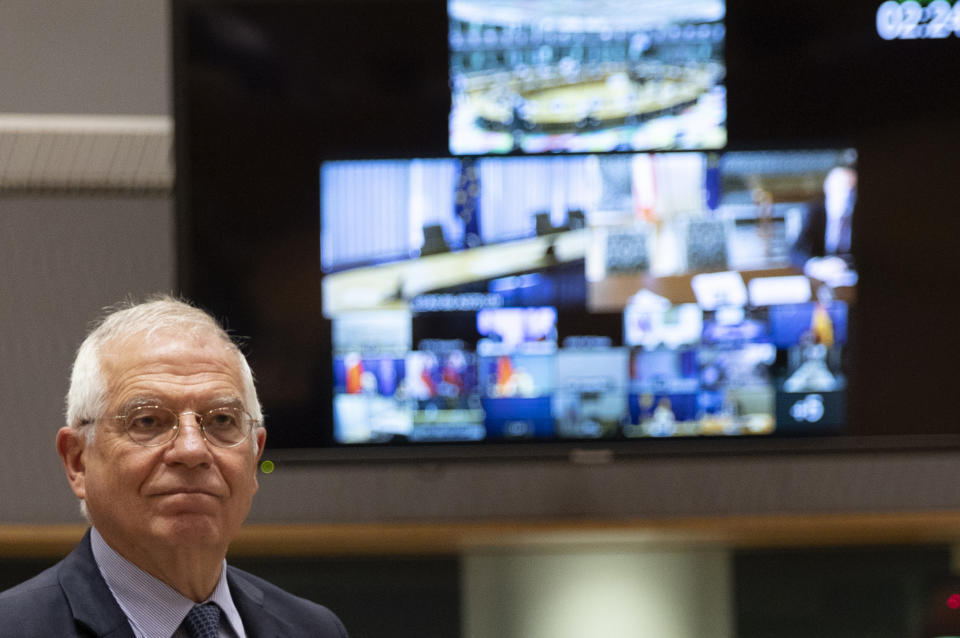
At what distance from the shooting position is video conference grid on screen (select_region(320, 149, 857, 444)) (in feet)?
7.33

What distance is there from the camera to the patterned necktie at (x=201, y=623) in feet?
3.81

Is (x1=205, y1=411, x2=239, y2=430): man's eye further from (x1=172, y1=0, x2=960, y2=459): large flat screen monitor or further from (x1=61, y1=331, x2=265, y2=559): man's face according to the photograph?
(x1=172, y1=0, x2=960, y2=459): large flat screen monitor

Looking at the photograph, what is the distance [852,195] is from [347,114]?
1058mm

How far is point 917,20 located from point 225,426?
178 cm

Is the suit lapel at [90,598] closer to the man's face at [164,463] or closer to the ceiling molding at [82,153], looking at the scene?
the man's face at [164,463]

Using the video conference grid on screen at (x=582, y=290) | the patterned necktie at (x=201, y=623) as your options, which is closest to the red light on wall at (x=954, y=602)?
the video conference grid on screen at (x=582, y=290)

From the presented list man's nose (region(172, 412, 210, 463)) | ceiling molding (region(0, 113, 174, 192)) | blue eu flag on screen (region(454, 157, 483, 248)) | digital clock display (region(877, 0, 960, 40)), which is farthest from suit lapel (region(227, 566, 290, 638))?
digital clock display (region(877, 0, 960, 40))

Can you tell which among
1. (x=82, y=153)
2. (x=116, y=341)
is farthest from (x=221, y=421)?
(x=82, y=153)

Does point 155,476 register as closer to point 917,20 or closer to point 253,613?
point 253,613

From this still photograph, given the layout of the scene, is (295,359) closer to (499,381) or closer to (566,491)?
(499,381)

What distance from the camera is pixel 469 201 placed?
7.32ft

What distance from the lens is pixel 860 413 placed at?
2293 mm

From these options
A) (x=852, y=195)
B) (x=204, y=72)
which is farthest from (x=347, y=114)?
(x=852, y=195)

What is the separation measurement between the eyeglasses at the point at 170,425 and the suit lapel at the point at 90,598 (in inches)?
5.6
